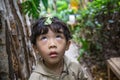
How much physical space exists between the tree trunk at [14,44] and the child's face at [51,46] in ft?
0.92

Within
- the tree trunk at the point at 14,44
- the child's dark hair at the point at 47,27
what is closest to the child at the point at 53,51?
the child's dark hair at the point at 47,27

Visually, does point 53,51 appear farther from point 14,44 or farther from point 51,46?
point 14,44

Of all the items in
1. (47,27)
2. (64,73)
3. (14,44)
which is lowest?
(64,73)

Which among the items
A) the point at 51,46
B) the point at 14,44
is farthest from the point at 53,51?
the point at 14,44

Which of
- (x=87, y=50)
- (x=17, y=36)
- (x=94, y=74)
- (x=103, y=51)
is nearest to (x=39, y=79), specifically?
(x=17, y=36)

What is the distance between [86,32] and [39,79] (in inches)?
167

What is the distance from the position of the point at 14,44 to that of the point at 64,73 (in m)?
0.52

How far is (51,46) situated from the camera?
193 cm

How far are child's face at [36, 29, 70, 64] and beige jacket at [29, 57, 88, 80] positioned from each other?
0.10 m

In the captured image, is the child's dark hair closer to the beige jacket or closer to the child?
the child

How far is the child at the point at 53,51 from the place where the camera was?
76.8 inches

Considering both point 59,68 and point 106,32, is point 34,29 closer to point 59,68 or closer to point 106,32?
point 59,68

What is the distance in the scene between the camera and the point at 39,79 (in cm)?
203

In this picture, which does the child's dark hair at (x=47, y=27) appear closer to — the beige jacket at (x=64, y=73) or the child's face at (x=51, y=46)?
the child's face at (x=51, y=46)
